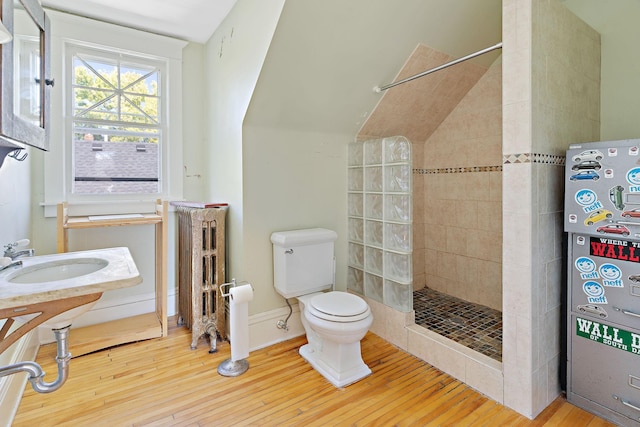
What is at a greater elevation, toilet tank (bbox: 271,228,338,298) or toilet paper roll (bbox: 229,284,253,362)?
toilet tank (bbox: 271,228,338,298)

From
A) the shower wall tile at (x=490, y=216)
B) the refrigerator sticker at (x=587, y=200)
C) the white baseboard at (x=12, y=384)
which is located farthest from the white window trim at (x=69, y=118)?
the refrigerator sticker at (x=587, y=200)

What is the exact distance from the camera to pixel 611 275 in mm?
1628

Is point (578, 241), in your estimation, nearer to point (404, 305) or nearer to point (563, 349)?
point (563, 349)

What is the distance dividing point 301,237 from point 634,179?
183 centimetres

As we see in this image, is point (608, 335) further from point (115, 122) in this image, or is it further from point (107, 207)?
point (115, 122)

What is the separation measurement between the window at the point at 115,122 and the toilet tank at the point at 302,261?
1353 millimetres

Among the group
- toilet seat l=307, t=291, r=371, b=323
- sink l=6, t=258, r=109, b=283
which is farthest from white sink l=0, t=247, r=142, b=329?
toilet seat l=307, t=291, r=371, b=323

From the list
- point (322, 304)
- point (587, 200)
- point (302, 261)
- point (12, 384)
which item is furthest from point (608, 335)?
point (12, 384)

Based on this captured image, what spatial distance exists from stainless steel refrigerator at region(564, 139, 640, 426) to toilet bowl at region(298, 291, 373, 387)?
1.12 m

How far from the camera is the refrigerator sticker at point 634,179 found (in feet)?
5.00

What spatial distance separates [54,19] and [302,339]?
9.83 ft

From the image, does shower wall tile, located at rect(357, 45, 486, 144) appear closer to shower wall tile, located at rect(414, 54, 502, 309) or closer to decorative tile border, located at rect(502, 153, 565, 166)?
shower wall tile, located at rect(414, 54, 502, 309)

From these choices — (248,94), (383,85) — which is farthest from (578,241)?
(248,94)

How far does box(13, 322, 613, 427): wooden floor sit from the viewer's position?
1.68 meters
